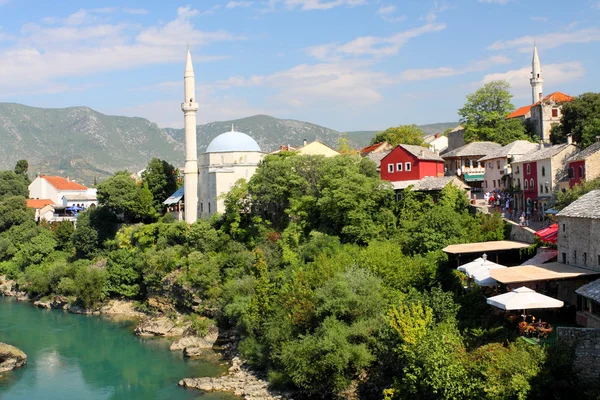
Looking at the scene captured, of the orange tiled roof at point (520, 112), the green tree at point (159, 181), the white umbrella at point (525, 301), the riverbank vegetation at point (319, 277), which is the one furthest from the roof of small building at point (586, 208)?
the green tree at point (159, 181)

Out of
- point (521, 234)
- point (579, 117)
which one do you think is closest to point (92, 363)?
point (521, 234)

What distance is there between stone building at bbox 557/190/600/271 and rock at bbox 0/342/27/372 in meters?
26.0

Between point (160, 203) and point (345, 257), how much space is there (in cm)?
2912

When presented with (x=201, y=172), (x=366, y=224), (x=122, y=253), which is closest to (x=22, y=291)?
(x=122, y=253)

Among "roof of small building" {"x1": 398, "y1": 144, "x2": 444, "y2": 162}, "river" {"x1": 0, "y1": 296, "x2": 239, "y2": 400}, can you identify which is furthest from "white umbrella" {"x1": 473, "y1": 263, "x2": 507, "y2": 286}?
"roof of small building" {"x1": 398, "y1": 144, "x2": 444, "y2": 162}

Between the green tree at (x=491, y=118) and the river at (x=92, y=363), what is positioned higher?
the green tree at (x=491, y=118)

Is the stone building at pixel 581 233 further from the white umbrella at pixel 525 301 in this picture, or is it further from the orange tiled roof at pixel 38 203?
the orange tiled roof at pixel 38 203

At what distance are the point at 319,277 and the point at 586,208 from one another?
39.2ft

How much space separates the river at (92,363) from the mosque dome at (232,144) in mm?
14954

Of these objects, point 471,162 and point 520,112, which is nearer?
point 471,162

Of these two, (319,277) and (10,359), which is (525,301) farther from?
(10,359)

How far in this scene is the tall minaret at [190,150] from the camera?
169 ft

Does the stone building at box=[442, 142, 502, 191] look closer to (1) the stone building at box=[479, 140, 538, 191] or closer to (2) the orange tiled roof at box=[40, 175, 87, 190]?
(1) the stone building at box=[479, 140, 538, 191]

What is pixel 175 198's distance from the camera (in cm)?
5541
